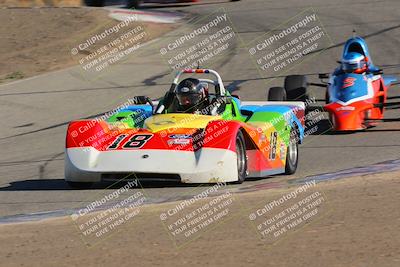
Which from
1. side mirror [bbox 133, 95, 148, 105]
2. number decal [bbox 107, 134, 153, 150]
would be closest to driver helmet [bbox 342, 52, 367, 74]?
side mirror [bbox 133, 95, 148, 105]

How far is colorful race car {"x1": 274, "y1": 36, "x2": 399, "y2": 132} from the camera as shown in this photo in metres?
15.7

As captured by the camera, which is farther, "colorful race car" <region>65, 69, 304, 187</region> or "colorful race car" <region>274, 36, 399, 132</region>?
"colorful race car" <region>274, 36, 399, 132</region>

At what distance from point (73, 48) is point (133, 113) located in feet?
39.7

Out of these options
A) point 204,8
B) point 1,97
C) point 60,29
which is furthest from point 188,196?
point 204,8

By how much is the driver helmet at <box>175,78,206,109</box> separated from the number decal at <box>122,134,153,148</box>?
3.43 ft

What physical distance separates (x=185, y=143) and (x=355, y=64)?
5859mm

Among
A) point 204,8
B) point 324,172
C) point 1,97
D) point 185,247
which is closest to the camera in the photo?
point 185,247

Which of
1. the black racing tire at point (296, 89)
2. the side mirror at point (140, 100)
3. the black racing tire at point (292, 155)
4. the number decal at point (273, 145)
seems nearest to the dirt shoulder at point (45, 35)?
the black racing tire at point (296, 89)

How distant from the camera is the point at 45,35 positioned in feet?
85.9

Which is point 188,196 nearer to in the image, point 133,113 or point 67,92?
point 133,113

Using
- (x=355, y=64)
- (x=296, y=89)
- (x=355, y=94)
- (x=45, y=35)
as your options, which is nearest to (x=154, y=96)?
(x=296, y=89)

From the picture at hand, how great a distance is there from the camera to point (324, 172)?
12359 millimetres

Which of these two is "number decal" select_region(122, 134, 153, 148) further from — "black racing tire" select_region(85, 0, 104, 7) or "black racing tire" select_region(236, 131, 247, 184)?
"black racing tire" select_region(85, 0, 104, 7)

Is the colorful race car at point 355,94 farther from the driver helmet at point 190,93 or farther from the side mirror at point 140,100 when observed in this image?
the driver helmet at point 190,93
